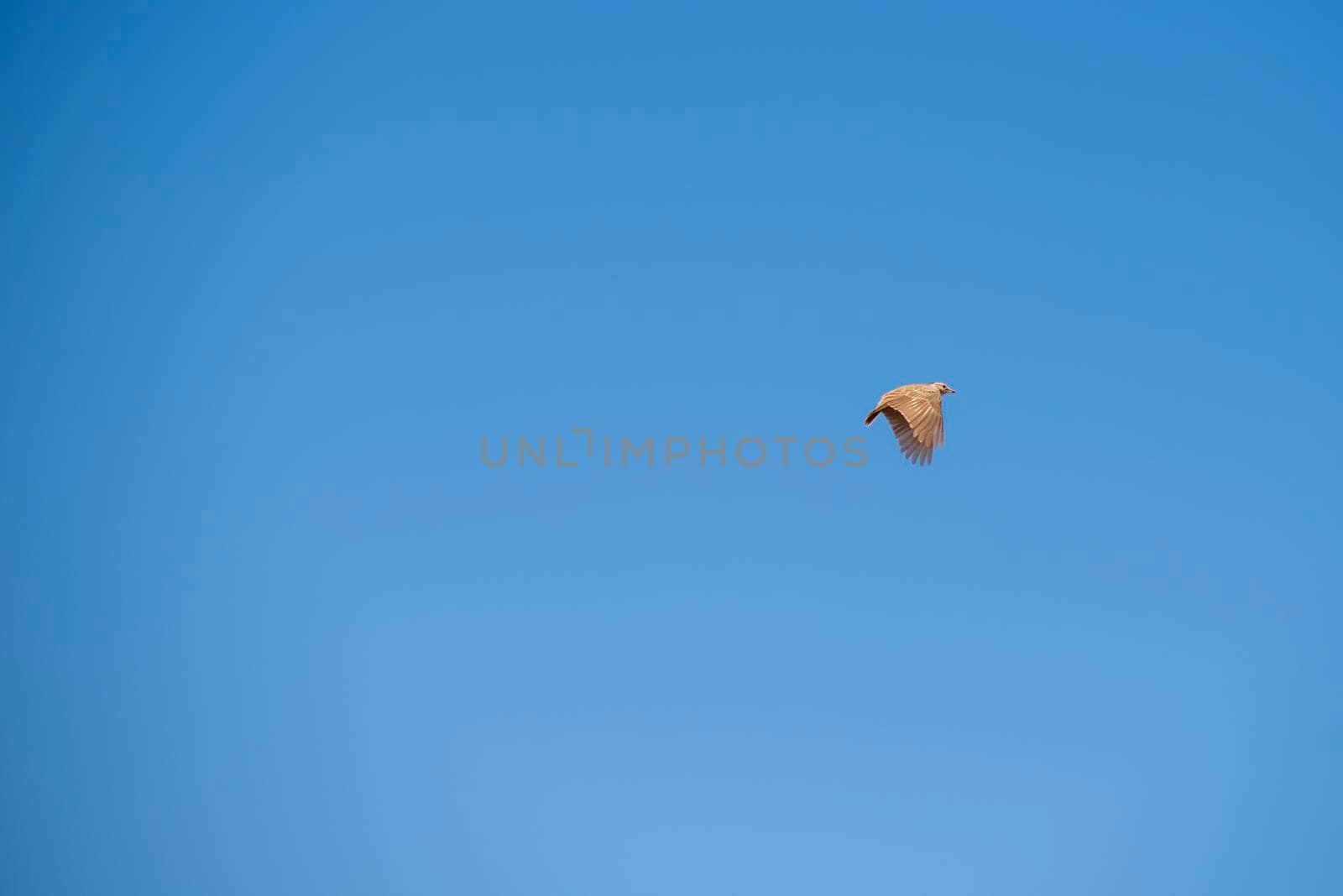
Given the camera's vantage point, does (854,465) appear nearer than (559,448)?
Yes

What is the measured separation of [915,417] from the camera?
2750cm

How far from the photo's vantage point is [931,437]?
1093 inches

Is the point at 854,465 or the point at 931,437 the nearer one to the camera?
the point at 931,437

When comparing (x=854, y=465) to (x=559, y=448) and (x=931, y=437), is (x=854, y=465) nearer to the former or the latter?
(x=931, y=437)

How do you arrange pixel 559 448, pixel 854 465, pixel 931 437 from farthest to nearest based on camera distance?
pixel 559 448 < pixel 854 465 < pixel 931 437

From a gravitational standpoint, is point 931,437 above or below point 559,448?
below

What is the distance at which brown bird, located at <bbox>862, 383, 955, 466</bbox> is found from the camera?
90.5 feet

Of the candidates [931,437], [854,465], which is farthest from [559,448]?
[931,437]

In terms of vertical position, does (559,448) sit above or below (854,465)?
above

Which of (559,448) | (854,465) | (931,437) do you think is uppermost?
(559,448)

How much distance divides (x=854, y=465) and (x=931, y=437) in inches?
217

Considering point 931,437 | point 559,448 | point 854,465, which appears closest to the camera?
point 931,437

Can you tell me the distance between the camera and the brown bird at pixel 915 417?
27.6 meters

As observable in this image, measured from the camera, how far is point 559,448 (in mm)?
40969
